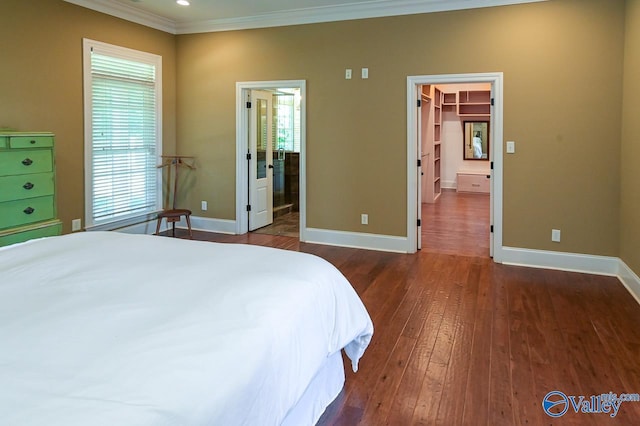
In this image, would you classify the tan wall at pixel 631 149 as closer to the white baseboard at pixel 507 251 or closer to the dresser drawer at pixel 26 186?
the white baseboard at pixel 507 251

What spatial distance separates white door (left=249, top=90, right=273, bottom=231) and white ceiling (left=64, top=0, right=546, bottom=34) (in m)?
1.00

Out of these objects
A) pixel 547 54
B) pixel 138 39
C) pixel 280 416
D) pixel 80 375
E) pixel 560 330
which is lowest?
pixel 560 330

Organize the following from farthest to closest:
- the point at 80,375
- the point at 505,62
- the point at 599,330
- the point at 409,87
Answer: the point at 409,87 < the point at 505,62 < the point at 599,330 < the point at 80,375

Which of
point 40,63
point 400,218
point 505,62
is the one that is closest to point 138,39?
point 40,63

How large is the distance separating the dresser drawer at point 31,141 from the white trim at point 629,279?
527 cm

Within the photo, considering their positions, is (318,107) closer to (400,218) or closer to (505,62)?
(400,218)

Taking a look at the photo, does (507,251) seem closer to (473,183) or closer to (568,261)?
(568,261)

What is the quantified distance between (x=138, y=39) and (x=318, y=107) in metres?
2.43

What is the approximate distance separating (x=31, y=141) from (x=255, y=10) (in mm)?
2969

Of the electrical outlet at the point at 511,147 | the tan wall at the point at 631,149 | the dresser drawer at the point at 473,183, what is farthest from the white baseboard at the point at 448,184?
the tan wall at the point at 631,149

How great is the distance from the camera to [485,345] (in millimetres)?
3033

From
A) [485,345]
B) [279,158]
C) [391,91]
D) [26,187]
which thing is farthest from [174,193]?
[485,345]

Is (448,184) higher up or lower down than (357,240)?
higher up

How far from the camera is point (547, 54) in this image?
4691mm
